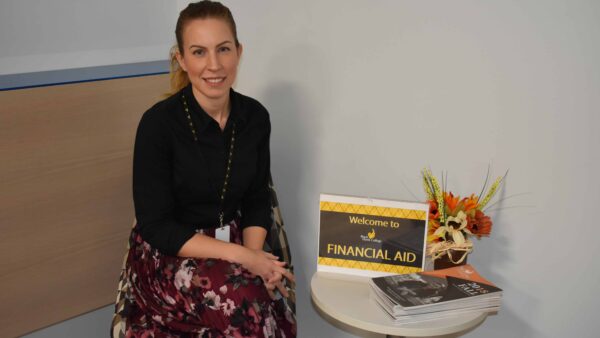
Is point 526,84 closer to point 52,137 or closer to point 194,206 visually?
point 194,206

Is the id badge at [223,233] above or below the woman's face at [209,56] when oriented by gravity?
below

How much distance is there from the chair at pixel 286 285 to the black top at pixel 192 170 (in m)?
0.07

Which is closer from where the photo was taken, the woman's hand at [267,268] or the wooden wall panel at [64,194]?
the woman's hand at [267,268]

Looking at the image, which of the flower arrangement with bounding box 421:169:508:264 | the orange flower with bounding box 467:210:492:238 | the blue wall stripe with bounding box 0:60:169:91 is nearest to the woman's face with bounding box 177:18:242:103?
the blue wall stripe with bounding box 0:60:169:91

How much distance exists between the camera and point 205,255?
1859 mm

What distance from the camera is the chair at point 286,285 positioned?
1891 mm

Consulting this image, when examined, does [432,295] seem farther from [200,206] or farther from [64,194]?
[64,194]

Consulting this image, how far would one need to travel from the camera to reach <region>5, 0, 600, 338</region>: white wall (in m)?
1.81

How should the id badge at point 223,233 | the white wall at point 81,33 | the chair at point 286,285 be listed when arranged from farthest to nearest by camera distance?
the white wall at point 81,33
the id badge at point 223,233
the chair at point 286,285

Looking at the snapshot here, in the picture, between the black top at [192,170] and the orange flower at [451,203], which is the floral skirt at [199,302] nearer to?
the black top at [192,170]

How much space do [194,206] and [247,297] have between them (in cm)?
39

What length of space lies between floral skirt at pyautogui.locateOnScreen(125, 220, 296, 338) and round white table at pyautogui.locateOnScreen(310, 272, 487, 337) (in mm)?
152

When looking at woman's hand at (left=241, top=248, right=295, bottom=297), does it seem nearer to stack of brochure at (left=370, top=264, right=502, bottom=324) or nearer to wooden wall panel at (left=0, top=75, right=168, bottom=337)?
stack of brochure at (left=370, top=264, right=502, bottom=324)

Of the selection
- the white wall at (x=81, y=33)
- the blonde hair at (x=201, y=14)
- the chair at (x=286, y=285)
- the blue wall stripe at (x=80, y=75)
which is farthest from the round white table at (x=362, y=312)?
the white wall at (x=81, y=33)
